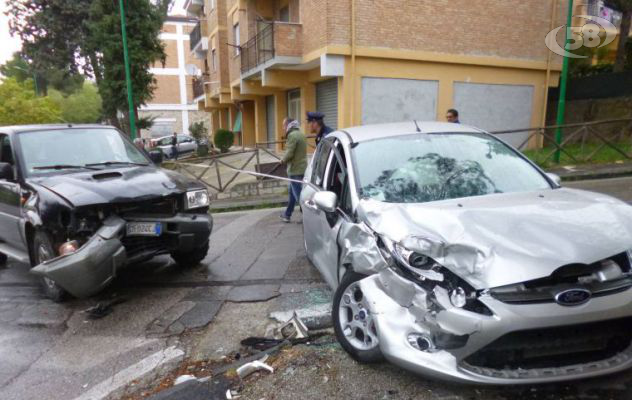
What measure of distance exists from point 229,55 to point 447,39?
41.7ft

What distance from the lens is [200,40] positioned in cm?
2852

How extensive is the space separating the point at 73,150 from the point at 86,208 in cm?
159

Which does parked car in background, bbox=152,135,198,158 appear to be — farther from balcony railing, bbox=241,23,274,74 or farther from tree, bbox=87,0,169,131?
balcony railing, bbox=241,23,274,74

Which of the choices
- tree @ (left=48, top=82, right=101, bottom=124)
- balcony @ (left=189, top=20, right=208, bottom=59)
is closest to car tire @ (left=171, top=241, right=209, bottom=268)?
balcony @ (left=189, top=20, right=208, bottom=59)

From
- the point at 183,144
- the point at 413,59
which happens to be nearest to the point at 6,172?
the point at 413,59

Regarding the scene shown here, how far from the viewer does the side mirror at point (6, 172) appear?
4699mm

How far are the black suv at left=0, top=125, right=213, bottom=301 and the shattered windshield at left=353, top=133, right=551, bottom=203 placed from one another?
210 cm

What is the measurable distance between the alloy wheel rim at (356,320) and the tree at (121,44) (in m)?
19.2

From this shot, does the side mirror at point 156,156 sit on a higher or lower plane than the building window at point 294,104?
lower

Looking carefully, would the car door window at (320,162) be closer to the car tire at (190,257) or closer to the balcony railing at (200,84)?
the car tire at (190,257)

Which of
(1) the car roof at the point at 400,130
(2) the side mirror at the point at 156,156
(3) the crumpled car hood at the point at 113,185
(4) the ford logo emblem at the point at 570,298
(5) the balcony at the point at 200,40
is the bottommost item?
(4) the ford logo emblem at the point at 570,298

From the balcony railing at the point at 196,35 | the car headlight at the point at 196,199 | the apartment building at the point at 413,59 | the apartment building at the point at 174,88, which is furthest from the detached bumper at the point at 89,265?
the apartment building at the point at 174,88

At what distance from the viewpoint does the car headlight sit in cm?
473

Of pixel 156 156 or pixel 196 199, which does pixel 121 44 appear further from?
pixel 196 199
